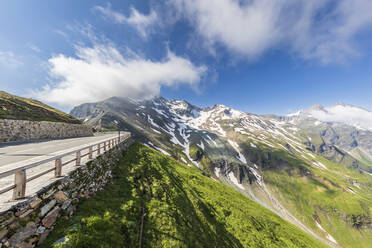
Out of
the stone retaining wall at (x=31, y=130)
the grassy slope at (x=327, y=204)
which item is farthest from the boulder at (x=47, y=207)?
the grassy slope at (x=327, y=204)

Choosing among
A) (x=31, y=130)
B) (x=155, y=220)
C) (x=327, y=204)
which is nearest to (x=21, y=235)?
(x=155, y=220)

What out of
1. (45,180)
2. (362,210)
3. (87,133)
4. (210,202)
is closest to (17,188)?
(45,180)

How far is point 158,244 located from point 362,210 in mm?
217784

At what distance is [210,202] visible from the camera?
17172mm

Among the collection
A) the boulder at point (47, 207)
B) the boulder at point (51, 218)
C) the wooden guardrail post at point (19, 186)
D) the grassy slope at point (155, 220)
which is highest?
the wooden guardrail post at point (19, 186)

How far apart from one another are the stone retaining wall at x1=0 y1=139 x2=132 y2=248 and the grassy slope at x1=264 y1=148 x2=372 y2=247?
7560 inches

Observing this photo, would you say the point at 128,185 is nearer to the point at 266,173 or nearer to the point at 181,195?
the point at 181,195

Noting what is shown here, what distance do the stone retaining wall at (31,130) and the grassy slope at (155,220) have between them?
20.1 metres

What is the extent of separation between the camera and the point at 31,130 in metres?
24.4

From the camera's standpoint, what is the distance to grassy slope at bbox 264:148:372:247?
12269 cm

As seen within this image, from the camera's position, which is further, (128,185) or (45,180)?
(128,185)

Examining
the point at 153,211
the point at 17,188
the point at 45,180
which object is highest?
the point at 17,188

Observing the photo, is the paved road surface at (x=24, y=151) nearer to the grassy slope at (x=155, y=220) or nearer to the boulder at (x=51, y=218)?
the boulder at (x=51, y=218)

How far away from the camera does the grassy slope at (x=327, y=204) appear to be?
123 m
